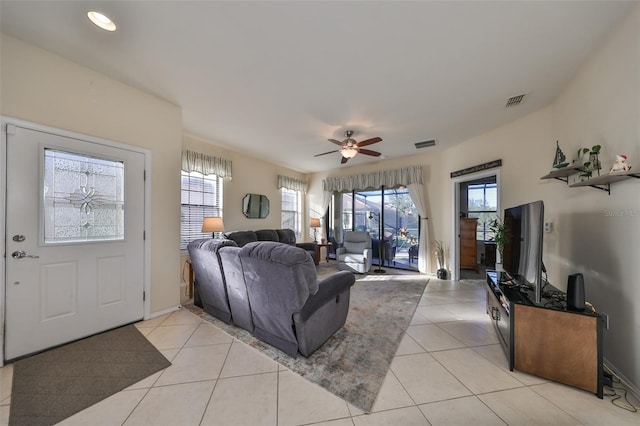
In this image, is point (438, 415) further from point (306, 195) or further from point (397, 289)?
point (306, 195)

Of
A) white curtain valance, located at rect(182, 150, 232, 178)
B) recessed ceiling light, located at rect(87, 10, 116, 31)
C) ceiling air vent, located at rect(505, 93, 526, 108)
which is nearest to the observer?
recessed ceiling light, located at rect(87, 10, 116, 31)

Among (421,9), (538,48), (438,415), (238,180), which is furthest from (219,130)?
(438,415)

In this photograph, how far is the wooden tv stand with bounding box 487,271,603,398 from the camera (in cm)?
156

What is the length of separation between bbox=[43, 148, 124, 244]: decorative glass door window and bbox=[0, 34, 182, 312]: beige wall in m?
0.30

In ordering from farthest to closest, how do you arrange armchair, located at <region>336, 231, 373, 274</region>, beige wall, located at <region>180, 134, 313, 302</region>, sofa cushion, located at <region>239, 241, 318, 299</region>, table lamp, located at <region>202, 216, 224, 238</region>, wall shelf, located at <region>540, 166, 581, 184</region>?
1. armchair, located at <region>336, 231, 373, 274</region>
2. beige wall, located at <region>180, 134, 313, 302</region>
3. table lamp, located at <region>202, 216, 224, 238</region>
4. wall shelf, located at <region>540, 166, 581, 184</region>
5. sofa cushion, located at <region>239, 241, 318, 299</region>

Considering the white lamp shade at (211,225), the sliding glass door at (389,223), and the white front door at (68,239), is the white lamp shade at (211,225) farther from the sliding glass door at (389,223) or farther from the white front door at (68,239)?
the sliding glass door at (389,223)

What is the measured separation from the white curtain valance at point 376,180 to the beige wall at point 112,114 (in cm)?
Result: 412

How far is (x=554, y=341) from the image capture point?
167 cm

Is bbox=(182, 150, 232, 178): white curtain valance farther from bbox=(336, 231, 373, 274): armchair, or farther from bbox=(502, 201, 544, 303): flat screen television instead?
bbox=(502, 201, 544, 303): flat screen television

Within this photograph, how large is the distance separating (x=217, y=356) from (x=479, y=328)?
2741 mm

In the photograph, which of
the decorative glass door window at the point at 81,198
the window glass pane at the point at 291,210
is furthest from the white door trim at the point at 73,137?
the window glass pane at the point at 291,210

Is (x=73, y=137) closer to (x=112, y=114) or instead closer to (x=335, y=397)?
(x=112, y=114)

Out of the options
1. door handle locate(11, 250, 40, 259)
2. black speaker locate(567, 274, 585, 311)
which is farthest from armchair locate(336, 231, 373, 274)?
door handle locate(11, 250, 40, 259)

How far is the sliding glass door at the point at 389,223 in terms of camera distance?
5559 millimetres
